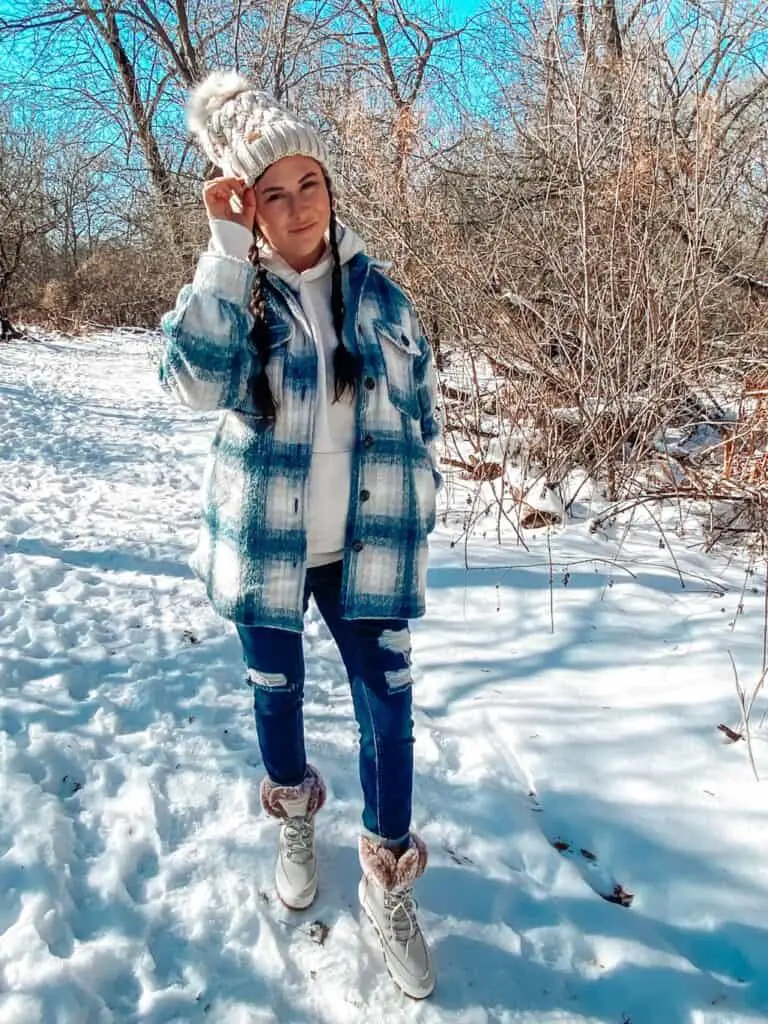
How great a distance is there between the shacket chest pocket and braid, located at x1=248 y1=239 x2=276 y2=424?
234 millimetres

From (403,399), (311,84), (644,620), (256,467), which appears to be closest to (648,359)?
(644,620)

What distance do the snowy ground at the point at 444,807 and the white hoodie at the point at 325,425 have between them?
89 centimetres

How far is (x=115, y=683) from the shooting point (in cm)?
255

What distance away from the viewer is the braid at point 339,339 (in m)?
1.39

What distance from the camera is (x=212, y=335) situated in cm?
125

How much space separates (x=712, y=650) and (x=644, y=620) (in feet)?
1.12

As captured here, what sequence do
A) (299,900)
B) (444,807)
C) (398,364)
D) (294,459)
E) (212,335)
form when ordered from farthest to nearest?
1. (444,807)
2. (299,900)
3. (398,364)
4. (294,459)
5. (212,335)

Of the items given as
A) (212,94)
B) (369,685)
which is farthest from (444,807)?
(212,94)

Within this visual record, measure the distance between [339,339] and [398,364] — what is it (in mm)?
134

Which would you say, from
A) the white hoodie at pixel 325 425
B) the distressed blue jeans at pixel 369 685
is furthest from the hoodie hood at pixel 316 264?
the distressed blue jeans at pixel 369 685

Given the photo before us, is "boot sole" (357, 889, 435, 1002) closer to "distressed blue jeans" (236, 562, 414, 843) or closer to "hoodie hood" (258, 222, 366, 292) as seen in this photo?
"distressed blue jeans" (236, 562, 414, 843)

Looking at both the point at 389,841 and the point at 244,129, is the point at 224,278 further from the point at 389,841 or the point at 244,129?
the point at 389,841

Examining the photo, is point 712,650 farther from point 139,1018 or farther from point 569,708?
point 139,1018

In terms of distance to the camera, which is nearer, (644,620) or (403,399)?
(403,399)
